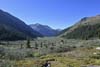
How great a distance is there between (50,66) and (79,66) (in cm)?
462

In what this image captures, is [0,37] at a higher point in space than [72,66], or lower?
higher

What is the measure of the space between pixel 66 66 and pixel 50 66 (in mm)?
2399

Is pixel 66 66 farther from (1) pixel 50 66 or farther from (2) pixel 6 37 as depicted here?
(2) pixel 6 37

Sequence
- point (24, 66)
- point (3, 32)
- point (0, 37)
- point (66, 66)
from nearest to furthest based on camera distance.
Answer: point (24, 66) < point (66, 66) < point (0, 37) < point (3, 32)

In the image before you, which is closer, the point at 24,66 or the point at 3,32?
the point at 24,66

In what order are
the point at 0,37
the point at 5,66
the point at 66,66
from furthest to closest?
the point at 0,37
the point at 66,66
the point at 5,66

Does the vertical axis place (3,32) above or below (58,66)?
above

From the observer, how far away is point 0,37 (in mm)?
186500

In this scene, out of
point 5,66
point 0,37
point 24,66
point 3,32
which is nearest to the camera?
point 5,66

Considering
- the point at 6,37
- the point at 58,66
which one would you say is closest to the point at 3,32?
the point at 6,37

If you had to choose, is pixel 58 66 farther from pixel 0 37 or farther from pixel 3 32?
pixel 3 32

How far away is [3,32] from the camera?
7859 inches

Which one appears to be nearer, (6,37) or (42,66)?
(42,66)

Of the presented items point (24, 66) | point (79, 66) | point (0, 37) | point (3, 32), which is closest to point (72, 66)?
point (79, 66)
